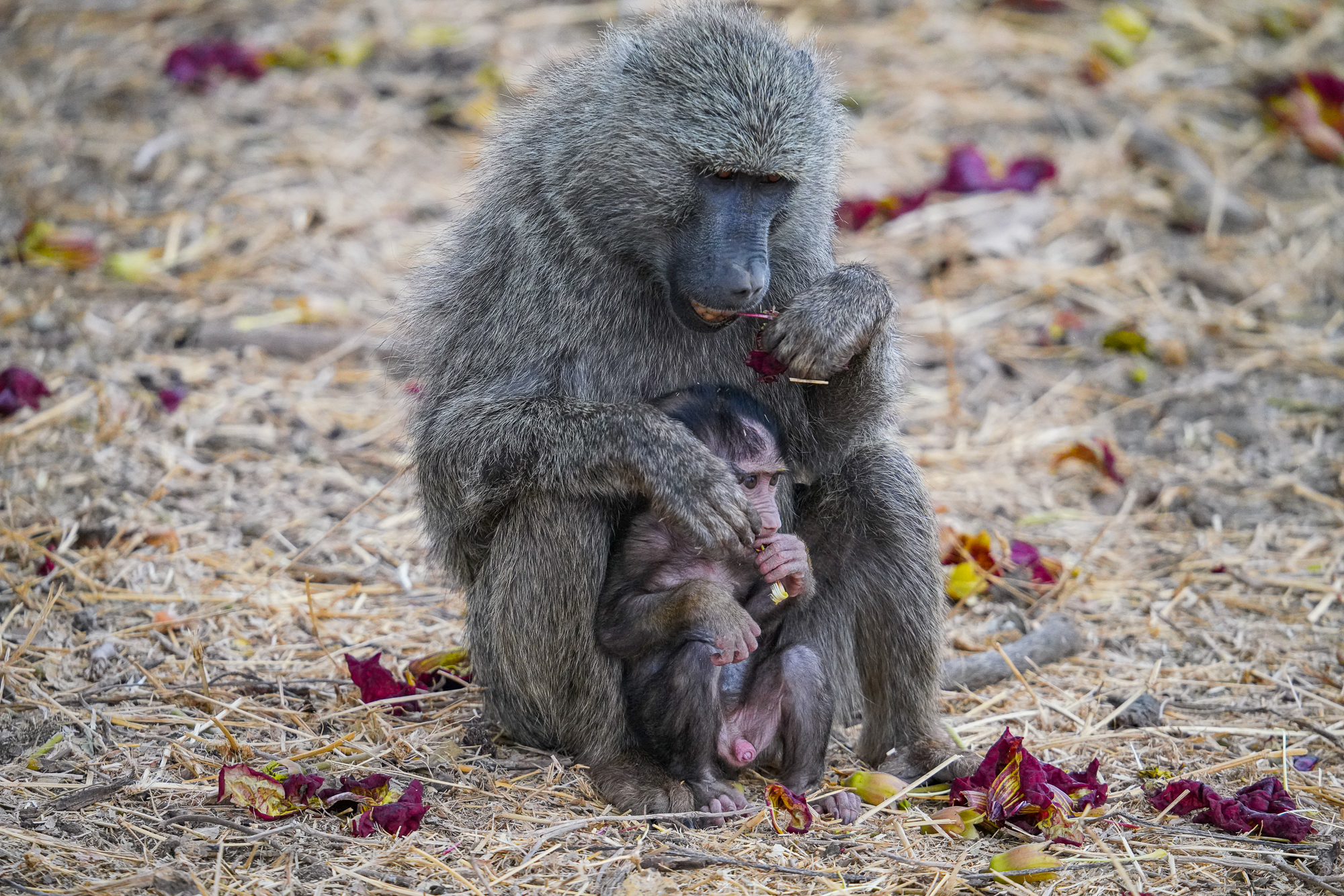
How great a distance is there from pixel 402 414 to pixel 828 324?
2864 millimetres

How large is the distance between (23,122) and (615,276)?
5414 millimetres

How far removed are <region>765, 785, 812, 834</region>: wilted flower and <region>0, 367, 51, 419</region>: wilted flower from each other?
3447mm

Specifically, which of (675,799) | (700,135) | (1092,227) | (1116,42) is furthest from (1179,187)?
(675,799)

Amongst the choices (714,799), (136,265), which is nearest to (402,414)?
(136,265)

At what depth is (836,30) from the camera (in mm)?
8891

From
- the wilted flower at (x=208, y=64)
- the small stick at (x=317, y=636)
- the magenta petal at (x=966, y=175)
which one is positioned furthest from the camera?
the wilted flower at (x=208, y=64)

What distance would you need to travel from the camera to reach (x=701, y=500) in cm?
337

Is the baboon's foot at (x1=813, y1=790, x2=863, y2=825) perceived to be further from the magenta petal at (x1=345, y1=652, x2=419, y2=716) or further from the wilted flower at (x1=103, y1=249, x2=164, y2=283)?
the wilted flower at (x1=103, y1=249, x2=164, y2=283)

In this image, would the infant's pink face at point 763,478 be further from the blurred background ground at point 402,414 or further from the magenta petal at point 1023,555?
the magenta petal at point 1023,555

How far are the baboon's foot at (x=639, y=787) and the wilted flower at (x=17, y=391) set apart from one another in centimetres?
303

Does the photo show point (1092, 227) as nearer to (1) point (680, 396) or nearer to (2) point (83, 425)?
(1) point (680, 396)

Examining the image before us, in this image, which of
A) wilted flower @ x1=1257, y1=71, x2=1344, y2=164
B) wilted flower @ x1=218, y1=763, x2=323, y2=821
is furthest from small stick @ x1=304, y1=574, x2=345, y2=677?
wilted flower @ x1=1257, y1=71, x2=1344, y2=164

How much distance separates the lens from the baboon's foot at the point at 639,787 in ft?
11.0

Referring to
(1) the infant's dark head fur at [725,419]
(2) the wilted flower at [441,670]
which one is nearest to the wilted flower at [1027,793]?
(1) the infant's dark head fur at [725,419]
